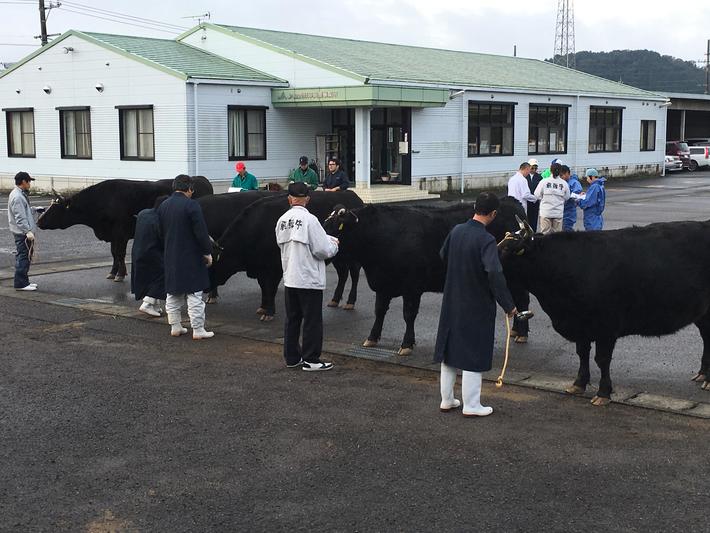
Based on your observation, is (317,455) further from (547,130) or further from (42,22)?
(42,22)

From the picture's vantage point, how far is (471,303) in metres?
7.03

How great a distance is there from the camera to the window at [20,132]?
35219 mm

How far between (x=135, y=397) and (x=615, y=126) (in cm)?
3942

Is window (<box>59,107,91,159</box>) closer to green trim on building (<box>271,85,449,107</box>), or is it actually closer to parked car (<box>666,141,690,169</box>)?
green trim on building (<box>271,85,449,107</box>)

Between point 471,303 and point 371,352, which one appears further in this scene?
point 371,352

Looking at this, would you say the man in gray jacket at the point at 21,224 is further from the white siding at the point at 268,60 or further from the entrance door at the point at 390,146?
the entrance door at the point at 390,146

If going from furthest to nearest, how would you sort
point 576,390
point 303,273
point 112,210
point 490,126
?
point 490,126
point 112,210
point 303,273
point 576,390

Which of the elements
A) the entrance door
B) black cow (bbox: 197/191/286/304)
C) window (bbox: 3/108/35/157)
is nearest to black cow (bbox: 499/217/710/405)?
black cow (bbox: 197/191/286/304)

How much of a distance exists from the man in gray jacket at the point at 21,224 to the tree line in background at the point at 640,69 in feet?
355

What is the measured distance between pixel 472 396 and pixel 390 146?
26450mm

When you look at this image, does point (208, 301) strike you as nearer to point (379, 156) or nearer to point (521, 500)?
point (521, 500)

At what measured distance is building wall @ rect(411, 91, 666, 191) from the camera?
3269 cm

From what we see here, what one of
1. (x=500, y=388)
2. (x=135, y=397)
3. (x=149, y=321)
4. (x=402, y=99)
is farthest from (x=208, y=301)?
(x=402, y=99)

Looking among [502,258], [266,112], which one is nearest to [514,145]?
[266,112]
